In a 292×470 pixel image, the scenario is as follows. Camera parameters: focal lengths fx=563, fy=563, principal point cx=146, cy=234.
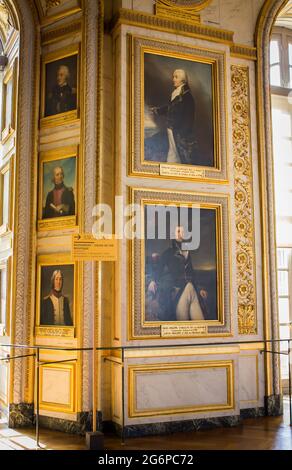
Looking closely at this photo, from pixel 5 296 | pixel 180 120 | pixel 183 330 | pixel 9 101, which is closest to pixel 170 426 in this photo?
pixel 183 330

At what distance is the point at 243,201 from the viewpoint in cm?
902

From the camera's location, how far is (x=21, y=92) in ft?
27.9

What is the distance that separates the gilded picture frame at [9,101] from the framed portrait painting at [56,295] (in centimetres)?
222

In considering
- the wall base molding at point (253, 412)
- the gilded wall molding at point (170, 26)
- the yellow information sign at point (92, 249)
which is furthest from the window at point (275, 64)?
the wall base molding at point (253, 412)

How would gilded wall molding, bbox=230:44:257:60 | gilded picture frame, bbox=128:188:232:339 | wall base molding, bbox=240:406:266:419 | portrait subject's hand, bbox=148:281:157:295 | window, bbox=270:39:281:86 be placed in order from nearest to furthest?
1. gilded picture frame, bbox=128:188:232:339
2. portrait subject's hand, bbox=148:281:157:295
3. wall base molding, bbox=240:406:266:419
4. gilded wall molding, bbox=230:44:257:60
5. window, bbox=270:39:281:86

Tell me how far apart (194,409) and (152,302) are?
158cm

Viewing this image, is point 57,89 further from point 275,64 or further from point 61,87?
point 275,64

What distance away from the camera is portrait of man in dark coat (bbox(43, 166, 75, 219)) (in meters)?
8.05

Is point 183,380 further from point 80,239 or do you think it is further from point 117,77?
point 117,77

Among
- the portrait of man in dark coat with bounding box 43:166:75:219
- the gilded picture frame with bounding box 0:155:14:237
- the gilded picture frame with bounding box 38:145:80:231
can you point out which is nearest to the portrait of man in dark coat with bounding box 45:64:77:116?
the gilded picture frame with bounding box 38:145:80:231

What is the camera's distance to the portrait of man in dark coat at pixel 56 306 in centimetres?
788

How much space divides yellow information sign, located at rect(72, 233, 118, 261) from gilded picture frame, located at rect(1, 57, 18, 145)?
2.81 m

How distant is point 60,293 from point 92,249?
4.77 ft

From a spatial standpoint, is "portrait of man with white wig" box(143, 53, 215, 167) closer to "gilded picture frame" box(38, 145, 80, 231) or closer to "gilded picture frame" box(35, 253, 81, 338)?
"gilded picture frame" box(38, 145, 80, 231)
